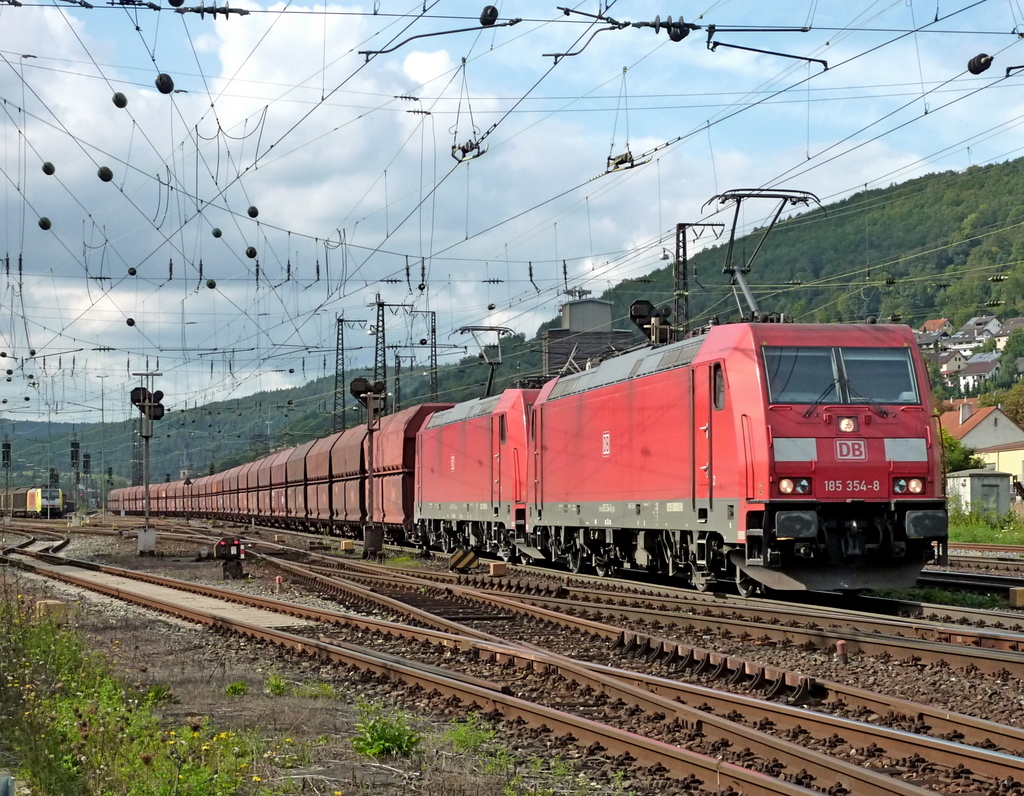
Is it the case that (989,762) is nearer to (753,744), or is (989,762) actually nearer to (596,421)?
(753,744)

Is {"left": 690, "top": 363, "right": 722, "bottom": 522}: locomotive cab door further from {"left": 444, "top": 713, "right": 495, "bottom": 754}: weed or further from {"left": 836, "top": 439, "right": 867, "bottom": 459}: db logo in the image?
{"left": 444, "top": 713, "right": 495, "bottom": 754}: weed

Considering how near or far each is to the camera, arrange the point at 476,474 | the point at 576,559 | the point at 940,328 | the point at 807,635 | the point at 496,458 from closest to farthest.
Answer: the point at 807,635
the point at 576,559
the point at 496,458
the point at 476,474
the point at 940,328

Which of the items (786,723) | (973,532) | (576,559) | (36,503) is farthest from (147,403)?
(36,503)

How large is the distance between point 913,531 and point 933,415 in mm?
2057

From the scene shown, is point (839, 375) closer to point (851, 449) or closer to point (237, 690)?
point (851, 449)

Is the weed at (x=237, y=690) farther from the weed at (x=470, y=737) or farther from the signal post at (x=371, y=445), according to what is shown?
the signal post at (x=371, y=445)

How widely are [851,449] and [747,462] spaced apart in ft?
4.74

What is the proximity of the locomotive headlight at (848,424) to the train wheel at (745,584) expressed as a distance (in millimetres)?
3011

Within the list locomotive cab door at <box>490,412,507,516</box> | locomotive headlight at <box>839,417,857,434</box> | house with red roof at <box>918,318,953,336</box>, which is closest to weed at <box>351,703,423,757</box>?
locomotive headlight at <box>839,417,857,434</box>

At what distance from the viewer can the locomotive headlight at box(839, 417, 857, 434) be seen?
16.3 meters

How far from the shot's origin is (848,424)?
53.7ft

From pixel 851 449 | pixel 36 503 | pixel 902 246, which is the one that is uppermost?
pixel 902 246

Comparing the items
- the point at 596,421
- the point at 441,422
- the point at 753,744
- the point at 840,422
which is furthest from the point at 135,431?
the point at 753,744

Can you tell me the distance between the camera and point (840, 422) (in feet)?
53.7
